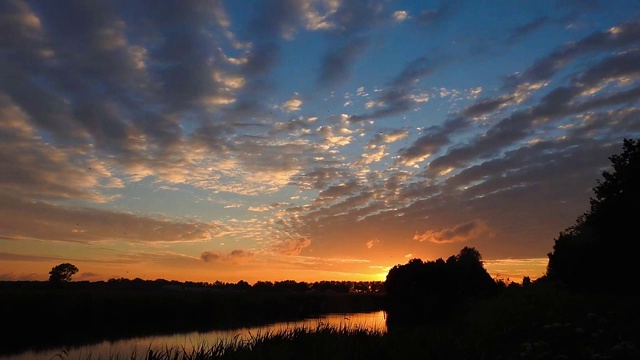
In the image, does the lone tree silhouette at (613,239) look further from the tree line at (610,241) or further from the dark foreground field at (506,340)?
the dark foreground field at (506,340)

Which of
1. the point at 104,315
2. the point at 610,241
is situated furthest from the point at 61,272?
the point at 610,241

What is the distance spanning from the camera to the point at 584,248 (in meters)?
39.9

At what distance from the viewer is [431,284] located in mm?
87938

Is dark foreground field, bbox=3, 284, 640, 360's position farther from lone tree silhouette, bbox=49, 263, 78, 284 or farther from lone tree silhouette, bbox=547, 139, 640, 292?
lone tree silhouette, bbox=49, 263, 78, 284

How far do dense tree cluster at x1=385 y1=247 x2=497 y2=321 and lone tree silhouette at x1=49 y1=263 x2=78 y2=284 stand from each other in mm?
76887

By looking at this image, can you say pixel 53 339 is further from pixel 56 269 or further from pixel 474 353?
pixel 56 269

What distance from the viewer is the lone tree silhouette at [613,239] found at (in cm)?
3362

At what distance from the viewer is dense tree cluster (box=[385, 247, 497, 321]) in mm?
76381

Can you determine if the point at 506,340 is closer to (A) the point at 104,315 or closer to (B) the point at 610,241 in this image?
(B) the point at 610,241

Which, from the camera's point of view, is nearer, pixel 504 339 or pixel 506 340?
pixel 506 340

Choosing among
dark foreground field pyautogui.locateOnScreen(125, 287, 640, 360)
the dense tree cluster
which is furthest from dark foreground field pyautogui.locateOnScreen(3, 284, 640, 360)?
the dense tree cluster

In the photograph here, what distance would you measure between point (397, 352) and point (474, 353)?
2879 millimetres

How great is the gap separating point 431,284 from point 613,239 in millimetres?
55007

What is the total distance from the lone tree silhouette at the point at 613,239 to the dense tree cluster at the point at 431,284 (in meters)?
31.9
